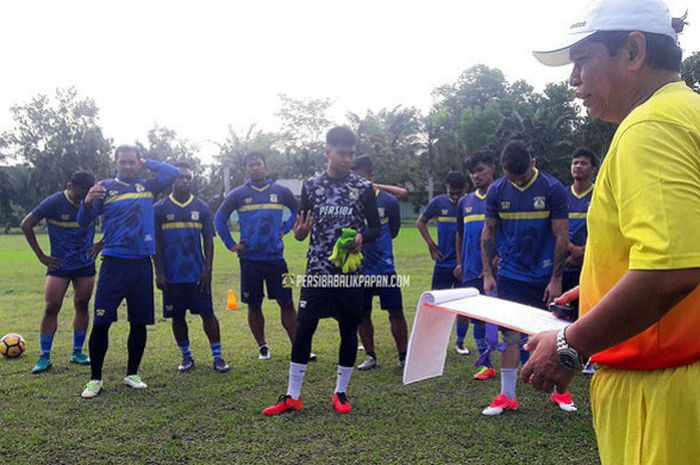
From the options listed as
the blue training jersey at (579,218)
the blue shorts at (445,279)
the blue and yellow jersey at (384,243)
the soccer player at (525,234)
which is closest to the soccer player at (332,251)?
the soccer player at (525,234)

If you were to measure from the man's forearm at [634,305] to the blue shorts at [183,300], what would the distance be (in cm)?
571

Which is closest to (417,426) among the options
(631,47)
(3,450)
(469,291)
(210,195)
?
(469,291)

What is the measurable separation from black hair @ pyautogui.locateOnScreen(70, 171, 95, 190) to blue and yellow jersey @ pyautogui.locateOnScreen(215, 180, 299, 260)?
4.94ft

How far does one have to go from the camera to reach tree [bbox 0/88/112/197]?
53.3m

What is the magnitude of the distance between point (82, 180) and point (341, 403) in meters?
3.98

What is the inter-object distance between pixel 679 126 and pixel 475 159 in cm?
544

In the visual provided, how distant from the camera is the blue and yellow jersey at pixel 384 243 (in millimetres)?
6953

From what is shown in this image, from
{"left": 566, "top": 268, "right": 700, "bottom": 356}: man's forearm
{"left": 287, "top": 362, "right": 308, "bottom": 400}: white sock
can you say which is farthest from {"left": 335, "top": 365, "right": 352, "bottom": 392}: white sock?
{"left": 566, "top": 268, "right": 700, "bottom": 356}: man's forearm

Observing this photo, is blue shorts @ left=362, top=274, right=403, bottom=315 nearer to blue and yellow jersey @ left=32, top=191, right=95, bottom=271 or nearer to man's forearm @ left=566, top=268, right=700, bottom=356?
blue and yellow jersey @ left=32, top=191, right=95, bottom=271

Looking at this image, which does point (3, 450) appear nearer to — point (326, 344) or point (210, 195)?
point (326, 344)

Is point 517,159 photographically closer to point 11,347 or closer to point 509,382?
point 509,382

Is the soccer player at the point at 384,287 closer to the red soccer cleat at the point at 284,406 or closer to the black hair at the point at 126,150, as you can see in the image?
the red soccer cleat at the point at 284,406

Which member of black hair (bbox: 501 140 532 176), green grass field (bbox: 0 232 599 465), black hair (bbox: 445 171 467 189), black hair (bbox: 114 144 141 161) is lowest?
green grass field (bbox: 0 232 599 465)

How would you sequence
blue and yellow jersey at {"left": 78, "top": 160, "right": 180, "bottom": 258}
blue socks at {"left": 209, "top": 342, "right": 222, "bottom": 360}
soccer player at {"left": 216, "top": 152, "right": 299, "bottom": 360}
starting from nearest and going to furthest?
blue and yellow jersey at {"left": 78, "top": 160, "right": 180, "bottom": 258}
blue socks at {"left": 209, "top": 342, "right": 222, "bottom": 360}
soccer player at {"left": 216, "top": 152, "right": 299, "bottom": 360}
